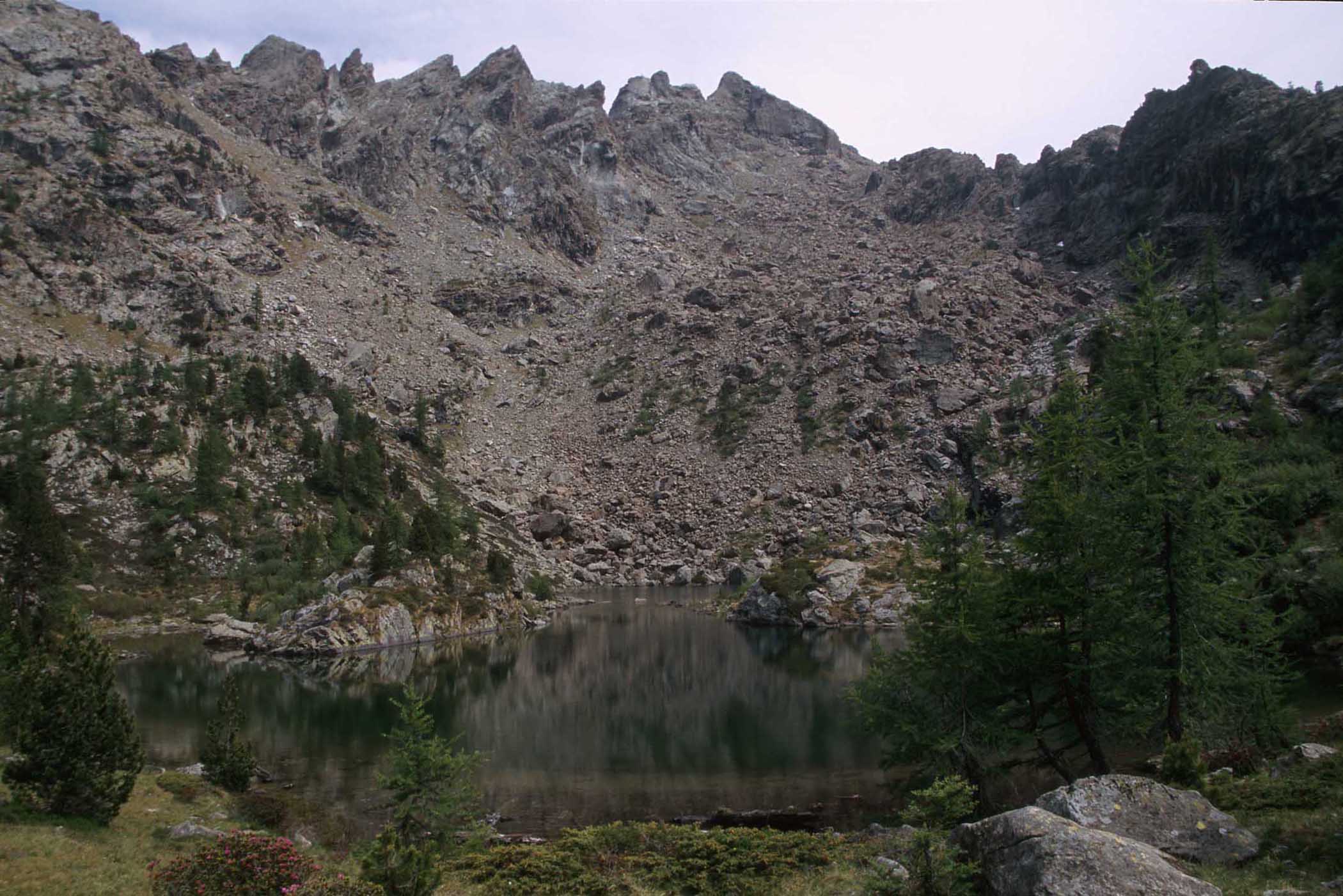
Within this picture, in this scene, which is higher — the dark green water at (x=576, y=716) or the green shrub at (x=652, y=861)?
the green shrub at (x=652, y=861)

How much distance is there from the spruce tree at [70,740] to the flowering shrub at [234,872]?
4.16 metres

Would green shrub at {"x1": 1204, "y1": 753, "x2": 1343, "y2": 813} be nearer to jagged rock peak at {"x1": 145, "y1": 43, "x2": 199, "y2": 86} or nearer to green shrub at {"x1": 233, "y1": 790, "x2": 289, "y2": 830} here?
green shrub at {"x1": 233, "y1": 790, "x2": 289, "y2": 830}

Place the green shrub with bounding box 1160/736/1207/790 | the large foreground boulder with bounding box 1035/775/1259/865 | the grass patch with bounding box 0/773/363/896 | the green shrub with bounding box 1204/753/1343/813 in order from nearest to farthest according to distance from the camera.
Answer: the large foreground boulder with bounding box 1035/775/1259/865 < the grass patch with bounding box 0/773/363/896 < the green shrub with bounding box 1204/753/1343/813 < the green shrub with bounding box 1160/736/1207/790

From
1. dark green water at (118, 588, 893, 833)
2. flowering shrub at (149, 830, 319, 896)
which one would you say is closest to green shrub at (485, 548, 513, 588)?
dark green water at (118, 588, 893, 833)

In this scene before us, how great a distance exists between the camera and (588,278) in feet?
540

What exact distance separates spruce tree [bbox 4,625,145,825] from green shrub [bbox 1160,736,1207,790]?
2281cm

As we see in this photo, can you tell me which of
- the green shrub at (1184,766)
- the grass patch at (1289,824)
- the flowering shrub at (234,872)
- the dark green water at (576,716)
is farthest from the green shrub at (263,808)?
the green shrub at (1184,766)

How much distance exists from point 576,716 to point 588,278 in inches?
5422

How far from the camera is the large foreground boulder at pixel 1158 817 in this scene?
11.4 metres

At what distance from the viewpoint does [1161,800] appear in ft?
40.8

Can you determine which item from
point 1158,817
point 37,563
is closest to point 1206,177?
point 1158,817

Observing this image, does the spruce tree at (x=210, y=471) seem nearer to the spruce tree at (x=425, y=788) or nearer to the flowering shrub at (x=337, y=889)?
the spruce tree at (x=425, y=788)

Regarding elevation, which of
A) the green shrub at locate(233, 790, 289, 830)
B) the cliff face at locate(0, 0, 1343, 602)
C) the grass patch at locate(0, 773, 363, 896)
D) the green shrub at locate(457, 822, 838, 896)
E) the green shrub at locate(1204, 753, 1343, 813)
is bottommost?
the green shrub at locate(233, 790, 289, 830)

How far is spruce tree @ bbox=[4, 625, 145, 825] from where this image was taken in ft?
51.3
